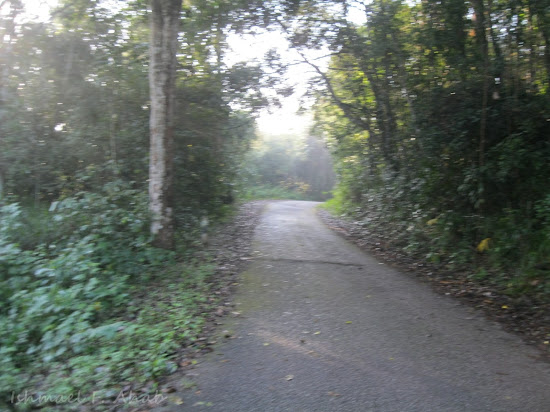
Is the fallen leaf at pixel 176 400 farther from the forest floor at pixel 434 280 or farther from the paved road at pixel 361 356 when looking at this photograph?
the forest floor at pixel 434 280

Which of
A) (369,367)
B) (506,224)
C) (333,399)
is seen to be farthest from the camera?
(506,224)

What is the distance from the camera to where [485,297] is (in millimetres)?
7008

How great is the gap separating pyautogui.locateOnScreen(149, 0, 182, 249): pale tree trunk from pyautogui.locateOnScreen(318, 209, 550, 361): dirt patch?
16.2 ft

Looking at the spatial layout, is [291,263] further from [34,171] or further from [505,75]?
[34,171]

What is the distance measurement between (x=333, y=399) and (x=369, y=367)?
75 centimetres

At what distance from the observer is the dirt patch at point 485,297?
572 cm

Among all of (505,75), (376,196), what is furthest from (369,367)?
(376,196)

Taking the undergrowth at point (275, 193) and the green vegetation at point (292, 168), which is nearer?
the undergrowth at point (275, 193)

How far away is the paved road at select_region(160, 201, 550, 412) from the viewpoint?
4047 mm

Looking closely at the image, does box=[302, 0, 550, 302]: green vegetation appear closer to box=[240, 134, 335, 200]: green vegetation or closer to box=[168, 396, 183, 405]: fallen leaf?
box=[168, 396, 183, 405]: fallen leaf

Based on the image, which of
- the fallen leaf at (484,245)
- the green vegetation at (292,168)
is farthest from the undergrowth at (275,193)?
the fallen leaf at (484,245)

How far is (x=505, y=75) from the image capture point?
8.88 m

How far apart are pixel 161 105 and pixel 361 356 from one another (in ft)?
20.1

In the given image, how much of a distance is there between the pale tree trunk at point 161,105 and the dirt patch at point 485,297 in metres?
4.93
